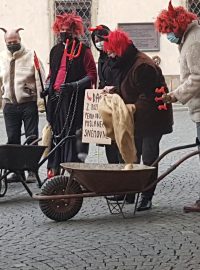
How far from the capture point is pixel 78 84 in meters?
9.13

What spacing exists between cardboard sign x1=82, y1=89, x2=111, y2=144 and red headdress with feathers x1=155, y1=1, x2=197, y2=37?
1.22m

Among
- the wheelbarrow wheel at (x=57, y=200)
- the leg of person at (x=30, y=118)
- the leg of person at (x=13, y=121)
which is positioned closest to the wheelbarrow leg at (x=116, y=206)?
the wheelbarrow wheel at (x=57, y=200)

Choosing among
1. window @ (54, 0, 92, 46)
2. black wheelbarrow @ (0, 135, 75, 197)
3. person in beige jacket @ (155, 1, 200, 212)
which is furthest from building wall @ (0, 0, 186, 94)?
person in beige jacket @ (155, 1, 200, 212)

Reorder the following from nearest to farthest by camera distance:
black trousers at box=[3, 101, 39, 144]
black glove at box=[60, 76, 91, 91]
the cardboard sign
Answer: the cardboard sign < black glove at box=[60, 76, 91, 91] < black trousers at box=[3, 101, 39, 144]

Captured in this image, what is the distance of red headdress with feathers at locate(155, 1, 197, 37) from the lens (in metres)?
7.63

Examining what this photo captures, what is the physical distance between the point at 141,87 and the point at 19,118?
2.79m

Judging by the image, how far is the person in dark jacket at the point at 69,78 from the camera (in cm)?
920

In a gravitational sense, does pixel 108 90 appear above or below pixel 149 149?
above

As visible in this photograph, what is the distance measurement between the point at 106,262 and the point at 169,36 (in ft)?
8.19

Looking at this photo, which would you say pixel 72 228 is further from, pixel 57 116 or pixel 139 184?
pixel 57 116

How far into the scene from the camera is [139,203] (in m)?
8.12

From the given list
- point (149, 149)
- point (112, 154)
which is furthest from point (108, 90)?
point (112, 154)

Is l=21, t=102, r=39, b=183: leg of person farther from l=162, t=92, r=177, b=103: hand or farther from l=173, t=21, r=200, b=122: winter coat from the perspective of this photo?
l=162, t=92, r=177, b=103: hand

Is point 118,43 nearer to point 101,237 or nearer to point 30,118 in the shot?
point 101,237
